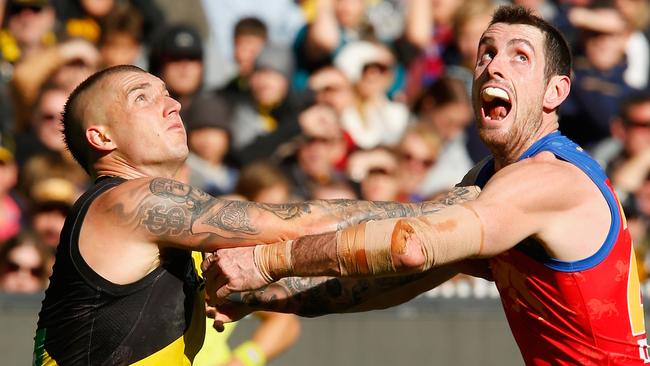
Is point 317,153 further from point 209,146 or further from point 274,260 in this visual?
point 274,260

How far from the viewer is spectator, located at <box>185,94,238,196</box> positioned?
9.61 metres

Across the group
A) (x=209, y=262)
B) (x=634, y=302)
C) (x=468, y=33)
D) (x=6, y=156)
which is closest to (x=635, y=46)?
(x=468, y=33)

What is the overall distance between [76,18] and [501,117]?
6.01 m

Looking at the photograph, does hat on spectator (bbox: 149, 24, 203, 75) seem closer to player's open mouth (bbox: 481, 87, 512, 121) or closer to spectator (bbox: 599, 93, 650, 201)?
spectator (bbox: 599, 93, 650, 201)

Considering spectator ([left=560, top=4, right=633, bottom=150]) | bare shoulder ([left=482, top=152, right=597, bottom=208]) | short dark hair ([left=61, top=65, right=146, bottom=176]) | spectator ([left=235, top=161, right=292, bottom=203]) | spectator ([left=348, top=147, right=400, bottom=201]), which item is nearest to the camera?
bare shoulder ([left=482, top=152, right=597, bottom=208])

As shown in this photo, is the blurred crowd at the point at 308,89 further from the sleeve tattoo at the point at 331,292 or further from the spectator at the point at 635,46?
the sleeve tattoo at the point at 331,292

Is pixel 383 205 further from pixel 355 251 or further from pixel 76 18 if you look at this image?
pixel 76 18

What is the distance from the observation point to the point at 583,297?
4.97 meters

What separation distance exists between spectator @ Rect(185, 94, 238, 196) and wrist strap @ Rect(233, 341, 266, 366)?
5.69ft

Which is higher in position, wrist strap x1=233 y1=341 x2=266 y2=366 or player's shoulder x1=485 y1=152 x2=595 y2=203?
player's shoulder x1=485 y1=152 x2=595 y2=203

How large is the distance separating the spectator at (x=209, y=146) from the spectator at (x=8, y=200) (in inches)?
50.4

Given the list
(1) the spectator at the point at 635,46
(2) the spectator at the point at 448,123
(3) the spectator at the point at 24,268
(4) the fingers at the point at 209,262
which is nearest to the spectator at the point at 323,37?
(2) the spectator at the point at 448,123

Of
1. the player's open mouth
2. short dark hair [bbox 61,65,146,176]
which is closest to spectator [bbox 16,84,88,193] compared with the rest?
short dark hair [bbox 61,65,146,176]

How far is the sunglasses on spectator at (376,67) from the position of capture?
1062cm
